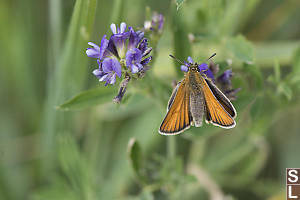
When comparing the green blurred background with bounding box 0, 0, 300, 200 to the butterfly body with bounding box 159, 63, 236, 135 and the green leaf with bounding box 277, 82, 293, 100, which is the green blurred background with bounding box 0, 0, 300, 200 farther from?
the butterfly body with bounding box 159, 63, 236, 135

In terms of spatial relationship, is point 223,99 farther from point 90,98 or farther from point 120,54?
point 90,98

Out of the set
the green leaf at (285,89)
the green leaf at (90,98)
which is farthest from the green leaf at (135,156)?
the green leaf at (285,89)

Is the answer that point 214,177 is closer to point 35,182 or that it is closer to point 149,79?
point 149,79

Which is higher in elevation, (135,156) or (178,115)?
(178,115)

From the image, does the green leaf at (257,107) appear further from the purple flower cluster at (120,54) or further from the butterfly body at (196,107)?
the purple flower cluster at (120,54)

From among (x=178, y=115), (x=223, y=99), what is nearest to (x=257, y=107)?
(x=223, y=99)

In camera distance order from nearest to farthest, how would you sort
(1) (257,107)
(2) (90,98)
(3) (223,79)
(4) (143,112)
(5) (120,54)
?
(5) (120,54) < (3) (223,79) < (2) (90,98) < (1) (257,107) < (4) (143,112)

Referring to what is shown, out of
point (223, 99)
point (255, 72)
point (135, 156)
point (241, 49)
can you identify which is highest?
point (241, 49)
